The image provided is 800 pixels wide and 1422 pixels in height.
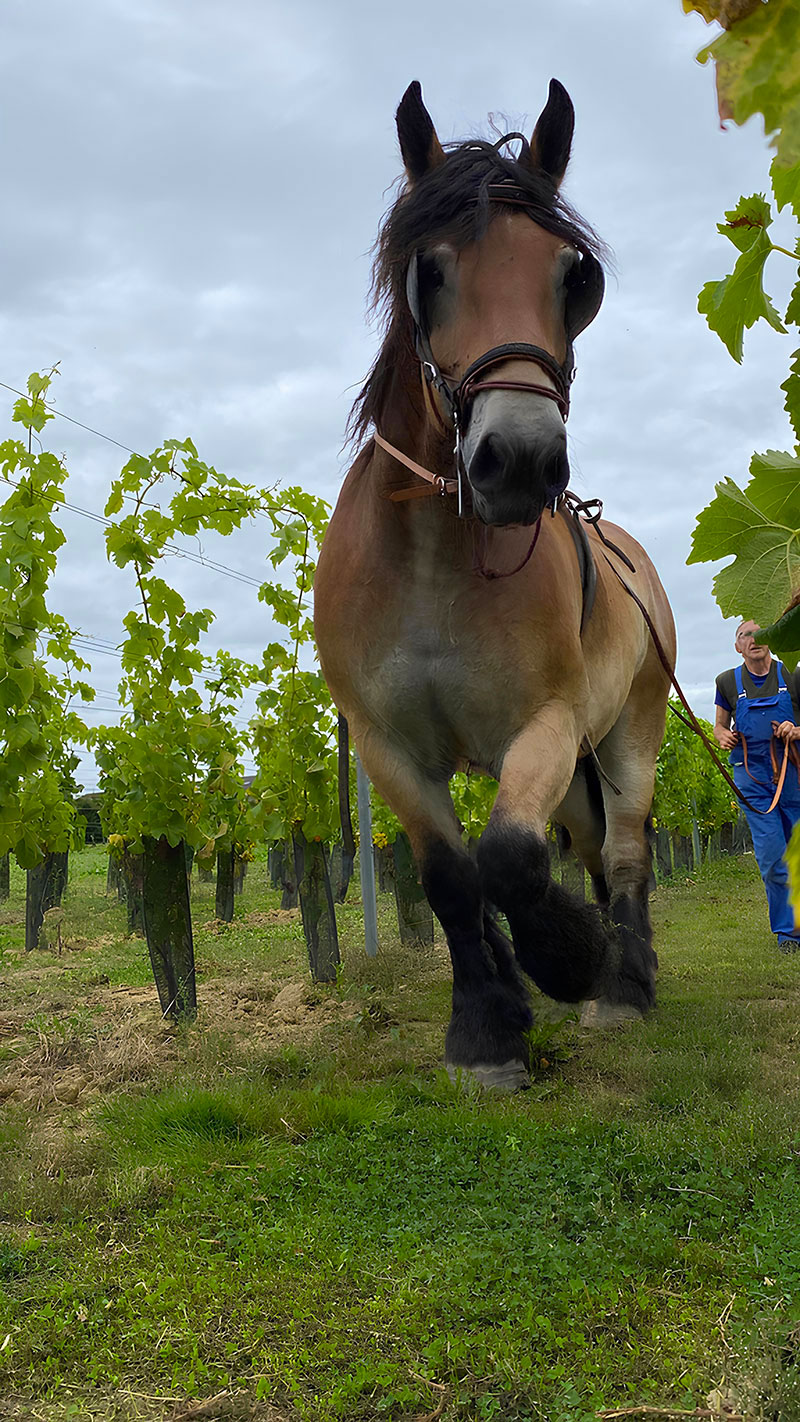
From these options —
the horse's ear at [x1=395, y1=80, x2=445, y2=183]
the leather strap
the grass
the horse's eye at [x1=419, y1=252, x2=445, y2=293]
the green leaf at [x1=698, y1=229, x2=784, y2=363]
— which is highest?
the horse's ear at [x1=395, y1=80, x2=445, y2=183]

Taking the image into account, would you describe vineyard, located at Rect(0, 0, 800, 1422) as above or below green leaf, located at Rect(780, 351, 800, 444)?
below

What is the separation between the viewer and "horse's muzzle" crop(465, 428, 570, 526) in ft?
8.31

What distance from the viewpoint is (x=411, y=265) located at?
3.02m

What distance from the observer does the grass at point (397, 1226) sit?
1.84m

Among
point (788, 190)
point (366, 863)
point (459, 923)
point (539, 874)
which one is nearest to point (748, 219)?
point (788, 190)

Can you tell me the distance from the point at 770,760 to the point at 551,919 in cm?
405

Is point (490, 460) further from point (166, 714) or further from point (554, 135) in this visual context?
point (166, 714)

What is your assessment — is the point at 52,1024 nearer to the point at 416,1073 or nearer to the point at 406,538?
the point at 416,1073

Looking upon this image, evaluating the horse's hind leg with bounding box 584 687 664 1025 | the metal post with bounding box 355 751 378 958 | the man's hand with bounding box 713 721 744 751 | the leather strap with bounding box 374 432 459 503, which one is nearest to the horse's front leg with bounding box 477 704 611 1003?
the leather strap with bounding box 374 432 459 503

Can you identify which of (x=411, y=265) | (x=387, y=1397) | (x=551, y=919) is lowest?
(x=387, y=1397)

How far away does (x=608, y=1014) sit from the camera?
4.75 m

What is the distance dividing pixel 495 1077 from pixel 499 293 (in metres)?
2.58

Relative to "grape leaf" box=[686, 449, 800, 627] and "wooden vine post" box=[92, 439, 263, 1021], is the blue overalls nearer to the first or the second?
"wooden vine post" box=[92, 439, 263, 1021]

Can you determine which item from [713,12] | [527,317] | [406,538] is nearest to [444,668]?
[406,538]
